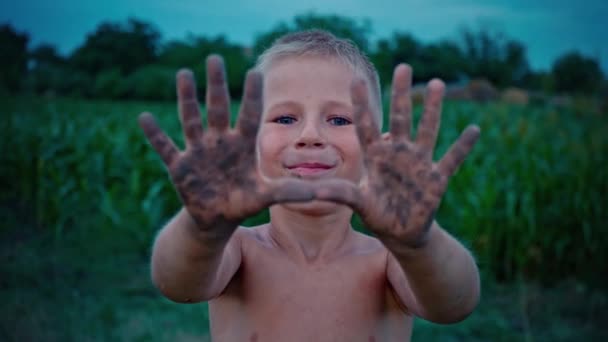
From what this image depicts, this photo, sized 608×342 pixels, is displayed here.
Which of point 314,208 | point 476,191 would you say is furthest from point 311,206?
point 476,191

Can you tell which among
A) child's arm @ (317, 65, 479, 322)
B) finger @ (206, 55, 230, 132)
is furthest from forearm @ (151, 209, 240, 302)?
child's arm @ (317, 65, 479, 322)

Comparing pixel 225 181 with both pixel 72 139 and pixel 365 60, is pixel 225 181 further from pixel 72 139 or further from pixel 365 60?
pixel 72 139

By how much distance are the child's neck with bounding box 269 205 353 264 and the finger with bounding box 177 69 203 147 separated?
1.78ft

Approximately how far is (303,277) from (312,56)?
0.62 meters

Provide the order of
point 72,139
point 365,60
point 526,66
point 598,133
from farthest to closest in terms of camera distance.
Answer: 1. point 526,66
2. point 72,139
3. point 598,133
4. point 365,60

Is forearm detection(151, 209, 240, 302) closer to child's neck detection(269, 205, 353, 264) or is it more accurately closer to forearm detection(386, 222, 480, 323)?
child's neck detection(269, 205, 353, 264)

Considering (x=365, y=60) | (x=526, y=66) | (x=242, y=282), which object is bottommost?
(x=526, y=66)

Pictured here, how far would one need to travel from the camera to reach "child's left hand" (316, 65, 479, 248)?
1.16m

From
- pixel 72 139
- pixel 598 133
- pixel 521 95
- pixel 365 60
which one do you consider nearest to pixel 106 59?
pixel 521 95

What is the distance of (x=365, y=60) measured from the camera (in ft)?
5.90

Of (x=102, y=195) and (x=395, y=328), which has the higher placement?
(x=395, y=328)

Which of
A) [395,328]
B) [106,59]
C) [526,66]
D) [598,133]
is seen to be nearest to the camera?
[395,328]

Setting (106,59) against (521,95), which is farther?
(106,59)

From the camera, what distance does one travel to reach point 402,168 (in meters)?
1.17
